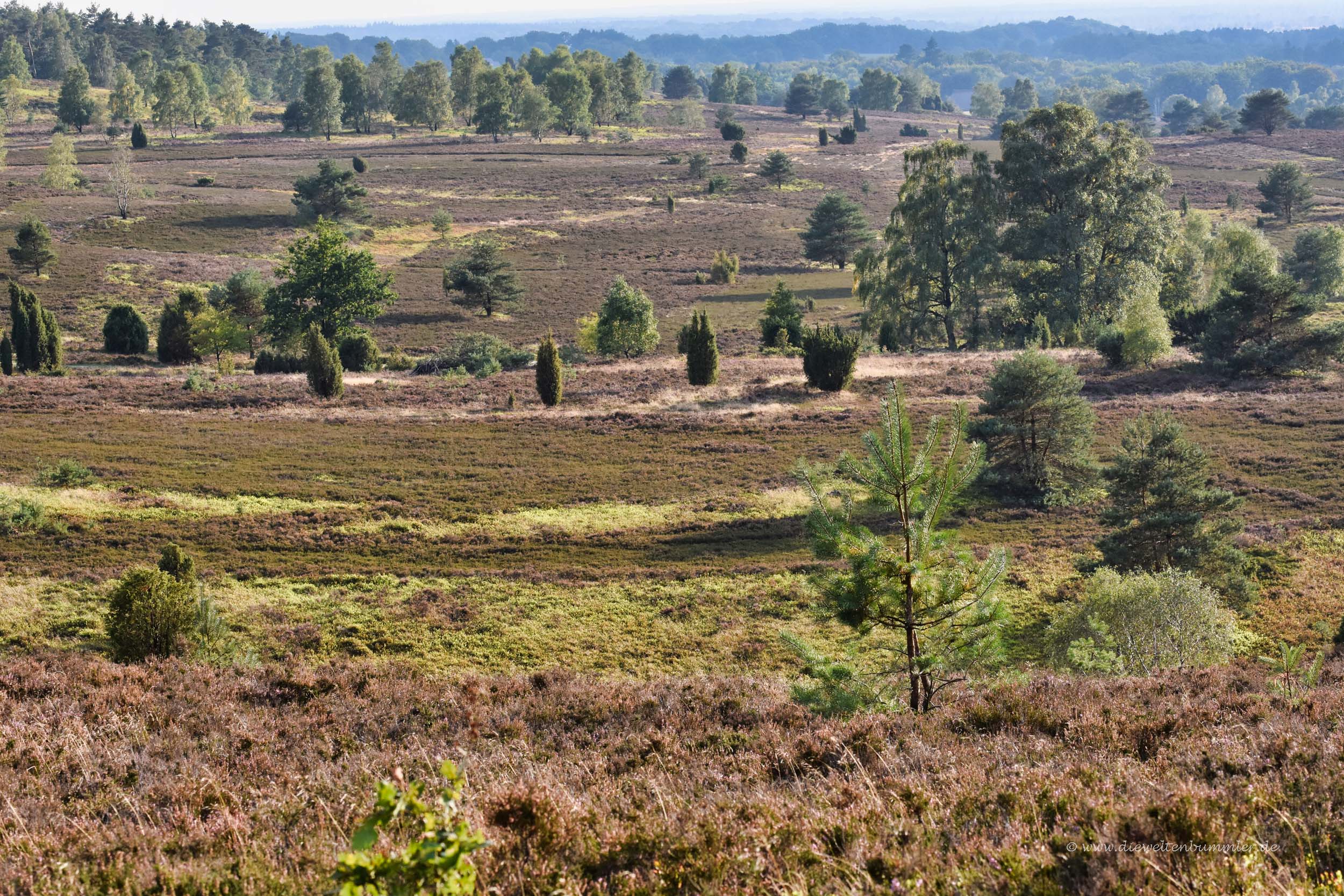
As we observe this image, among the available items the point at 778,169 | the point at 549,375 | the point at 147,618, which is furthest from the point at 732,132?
the point at 147,618

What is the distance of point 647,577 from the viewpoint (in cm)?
2202

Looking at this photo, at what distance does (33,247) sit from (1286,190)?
119m

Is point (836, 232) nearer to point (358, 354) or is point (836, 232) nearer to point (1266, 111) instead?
point (358, 354)

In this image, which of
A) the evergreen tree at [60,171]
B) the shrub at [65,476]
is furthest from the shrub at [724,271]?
the evergreen tree at [60,171]

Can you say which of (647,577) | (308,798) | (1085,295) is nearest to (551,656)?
(647,577)

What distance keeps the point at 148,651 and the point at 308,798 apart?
8905 mm

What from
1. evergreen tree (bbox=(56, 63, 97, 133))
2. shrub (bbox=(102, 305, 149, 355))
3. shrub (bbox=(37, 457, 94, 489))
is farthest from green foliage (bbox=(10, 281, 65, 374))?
evergreen tree (bbox=(56, 63, 97, 133))

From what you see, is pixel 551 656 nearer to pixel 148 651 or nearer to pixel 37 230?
pixel 148 651

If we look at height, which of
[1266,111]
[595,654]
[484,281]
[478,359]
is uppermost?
[1266,111]

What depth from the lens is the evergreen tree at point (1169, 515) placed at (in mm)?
19719

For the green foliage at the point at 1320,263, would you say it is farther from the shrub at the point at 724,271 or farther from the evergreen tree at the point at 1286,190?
the shrub at the point at 724,271

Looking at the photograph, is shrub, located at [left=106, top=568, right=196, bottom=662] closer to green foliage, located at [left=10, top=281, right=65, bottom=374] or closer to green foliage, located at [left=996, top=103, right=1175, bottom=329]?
green foliage, located at [left=10, top=281, right=65, bottom=374]

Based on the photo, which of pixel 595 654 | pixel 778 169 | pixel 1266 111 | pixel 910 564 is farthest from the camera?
pixel 1266 111

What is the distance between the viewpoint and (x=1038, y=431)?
28.5m
